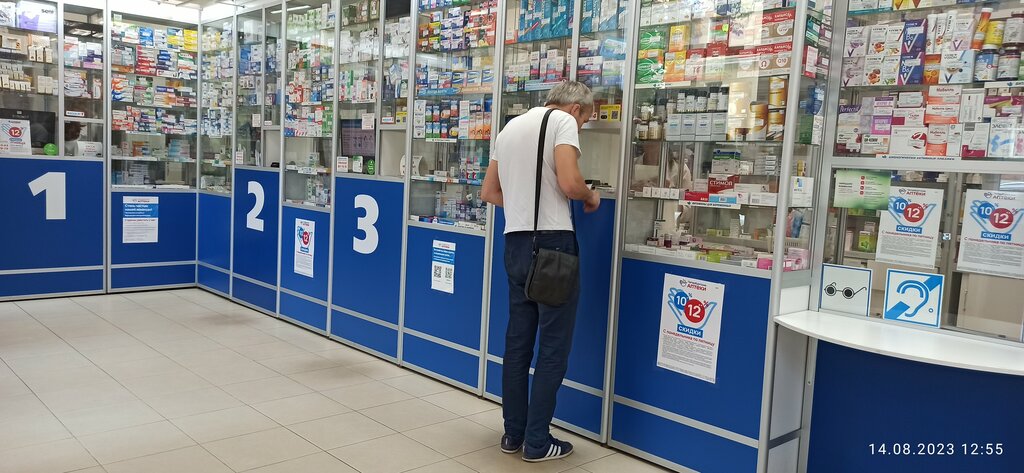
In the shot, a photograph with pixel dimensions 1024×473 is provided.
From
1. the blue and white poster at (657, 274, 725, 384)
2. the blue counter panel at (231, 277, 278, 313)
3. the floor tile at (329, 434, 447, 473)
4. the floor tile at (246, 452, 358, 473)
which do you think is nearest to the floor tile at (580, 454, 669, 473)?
the blue and white poster at (657, 274, 725, 384)

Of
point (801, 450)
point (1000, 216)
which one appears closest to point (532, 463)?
point (801, 450)

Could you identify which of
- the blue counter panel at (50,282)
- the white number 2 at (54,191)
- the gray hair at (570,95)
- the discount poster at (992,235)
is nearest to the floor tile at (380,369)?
the gray hair at (570,95)

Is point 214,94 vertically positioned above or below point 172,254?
above

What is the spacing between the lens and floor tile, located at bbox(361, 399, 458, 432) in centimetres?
430

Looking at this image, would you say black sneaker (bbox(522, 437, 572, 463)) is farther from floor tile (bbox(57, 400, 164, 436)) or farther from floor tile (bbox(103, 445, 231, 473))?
floor tile (bbox(57, 400, 164, 436))

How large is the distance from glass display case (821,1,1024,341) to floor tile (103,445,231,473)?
3.10 meters

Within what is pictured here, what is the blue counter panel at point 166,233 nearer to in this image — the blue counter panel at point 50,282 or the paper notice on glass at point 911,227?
the blue counter panel at point 50,282

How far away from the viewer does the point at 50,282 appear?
7.41 meters

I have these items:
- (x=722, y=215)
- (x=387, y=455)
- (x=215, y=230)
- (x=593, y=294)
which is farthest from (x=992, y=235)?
(x=215, y=230)

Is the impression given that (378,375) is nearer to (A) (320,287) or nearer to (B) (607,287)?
(A) (320,287)

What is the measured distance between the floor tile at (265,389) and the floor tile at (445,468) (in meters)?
1.44

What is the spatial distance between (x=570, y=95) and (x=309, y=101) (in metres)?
3.50

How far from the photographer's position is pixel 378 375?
527 cm

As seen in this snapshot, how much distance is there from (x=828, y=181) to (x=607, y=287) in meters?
1.23
